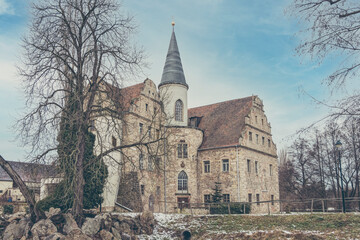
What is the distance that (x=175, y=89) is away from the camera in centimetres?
3503

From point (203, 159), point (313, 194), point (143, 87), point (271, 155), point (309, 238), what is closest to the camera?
point (309, 238)

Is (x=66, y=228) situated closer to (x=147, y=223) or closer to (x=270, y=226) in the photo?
(x=147, y=223)

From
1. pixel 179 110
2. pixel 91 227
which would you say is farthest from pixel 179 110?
pixel 91 227

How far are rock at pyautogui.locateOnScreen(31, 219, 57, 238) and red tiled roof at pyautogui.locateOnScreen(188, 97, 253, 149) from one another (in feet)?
64.3

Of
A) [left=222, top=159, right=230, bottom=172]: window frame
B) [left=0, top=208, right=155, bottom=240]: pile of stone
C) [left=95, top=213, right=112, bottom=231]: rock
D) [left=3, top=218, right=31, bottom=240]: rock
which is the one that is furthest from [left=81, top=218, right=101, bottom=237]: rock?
[left=222, top=159, right=230, bottom=172]: window frame

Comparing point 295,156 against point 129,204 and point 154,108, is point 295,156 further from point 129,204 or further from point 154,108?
point 129,204

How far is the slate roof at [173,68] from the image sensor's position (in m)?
35.4

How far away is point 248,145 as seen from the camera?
33.5m

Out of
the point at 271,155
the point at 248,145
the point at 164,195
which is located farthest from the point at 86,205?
the point at 271,155

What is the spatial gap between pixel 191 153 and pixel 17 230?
19.6 m

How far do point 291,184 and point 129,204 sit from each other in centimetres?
2428

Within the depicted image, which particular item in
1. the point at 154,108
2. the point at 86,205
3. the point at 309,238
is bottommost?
the point at 309,238

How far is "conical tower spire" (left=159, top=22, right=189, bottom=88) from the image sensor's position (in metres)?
35.3

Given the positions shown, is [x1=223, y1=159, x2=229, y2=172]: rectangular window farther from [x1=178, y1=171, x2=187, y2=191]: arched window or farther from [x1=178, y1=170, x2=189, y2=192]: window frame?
[x1=178, y1=171, x2=187, y2=191]: arched window
